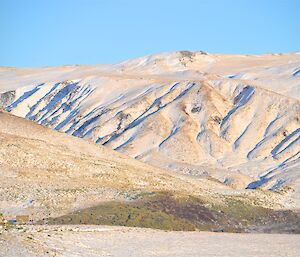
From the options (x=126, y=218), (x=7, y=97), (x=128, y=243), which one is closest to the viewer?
(x=128, y=243)

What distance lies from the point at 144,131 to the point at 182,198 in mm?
61825

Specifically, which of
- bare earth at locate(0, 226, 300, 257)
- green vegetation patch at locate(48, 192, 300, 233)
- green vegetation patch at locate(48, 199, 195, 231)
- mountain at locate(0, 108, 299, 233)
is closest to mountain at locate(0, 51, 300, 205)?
mountain at locate(0, 108, 299, 233)

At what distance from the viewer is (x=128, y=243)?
36781mm

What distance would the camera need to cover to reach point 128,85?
150375 mm

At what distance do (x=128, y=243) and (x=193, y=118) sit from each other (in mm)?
88835

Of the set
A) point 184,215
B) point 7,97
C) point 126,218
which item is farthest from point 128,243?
point 7,97

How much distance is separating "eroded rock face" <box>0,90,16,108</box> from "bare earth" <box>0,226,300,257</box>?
420 ft

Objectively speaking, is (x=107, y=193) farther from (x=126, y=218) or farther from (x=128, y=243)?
(x=128, y=243)

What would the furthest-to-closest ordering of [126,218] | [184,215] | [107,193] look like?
1. [107,193]
2. [184,215]
3. [126,218]

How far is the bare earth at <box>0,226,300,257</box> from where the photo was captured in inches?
1256

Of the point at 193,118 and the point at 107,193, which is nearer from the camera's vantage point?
the point at 107,193

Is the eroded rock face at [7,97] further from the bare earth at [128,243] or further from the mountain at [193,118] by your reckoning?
the bare earth at [128,243]

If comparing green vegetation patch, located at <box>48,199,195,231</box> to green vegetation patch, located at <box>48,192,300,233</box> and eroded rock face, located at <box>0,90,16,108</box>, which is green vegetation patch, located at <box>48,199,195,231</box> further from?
eroded rock face, located at <box>0,90,16,108</box>

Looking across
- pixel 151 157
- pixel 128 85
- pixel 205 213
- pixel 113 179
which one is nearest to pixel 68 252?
pixel 205 213
